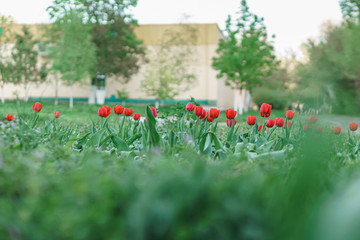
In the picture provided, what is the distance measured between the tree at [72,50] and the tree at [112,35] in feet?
7.68

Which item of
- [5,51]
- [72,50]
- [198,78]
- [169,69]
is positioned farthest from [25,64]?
[198,78]

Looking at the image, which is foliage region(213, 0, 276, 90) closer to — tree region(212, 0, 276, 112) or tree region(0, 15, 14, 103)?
tree region(212, 0, 276, 112)

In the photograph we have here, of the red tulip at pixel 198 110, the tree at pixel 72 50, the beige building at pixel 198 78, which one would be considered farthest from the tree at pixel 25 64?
the red tulip at pixel 198 110

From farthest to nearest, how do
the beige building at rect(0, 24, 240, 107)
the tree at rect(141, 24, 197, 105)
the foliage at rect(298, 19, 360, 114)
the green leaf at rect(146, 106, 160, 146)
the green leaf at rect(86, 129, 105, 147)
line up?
1. the beige building at rect(0, 24, 240, 107)
2. the tree at rect(141, 24, 197, 105)
3. the foliage at rect(298, 19, 360, 114)
4. the green leaf at rect(86, 129, 105, 147)
5. the green leaf at rect(146, 106, 160, 146)

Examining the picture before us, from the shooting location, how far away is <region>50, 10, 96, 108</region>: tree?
19.1 metres

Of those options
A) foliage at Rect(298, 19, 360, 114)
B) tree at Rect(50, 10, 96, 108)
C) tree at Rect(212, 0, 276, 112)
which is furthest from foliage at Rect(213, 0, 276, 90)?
tree at Rect(50, 10, 96, 108)

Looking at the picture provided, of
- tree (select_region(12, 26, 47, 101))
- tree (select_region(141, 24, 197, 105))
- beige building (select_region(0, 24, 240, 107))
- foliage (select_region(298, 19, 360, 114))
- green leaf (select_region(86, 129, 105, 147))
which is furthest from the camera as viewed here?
beige building (select_region(0, 24, 240, 107))

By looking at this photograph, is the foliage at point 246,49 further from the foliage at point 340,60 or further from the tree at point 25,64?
the tree at point 25,64

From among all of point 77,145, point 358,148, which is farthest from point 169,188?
point 358,148

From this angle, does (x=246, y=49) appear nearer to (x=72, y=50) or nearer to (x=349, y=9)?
(x=349, y=9)

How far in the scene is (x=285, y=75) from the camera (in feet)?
101

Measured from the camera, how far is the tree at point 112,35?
72.4 ft

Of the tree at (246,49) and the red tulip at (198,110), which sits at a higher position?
the tree at (246,49)

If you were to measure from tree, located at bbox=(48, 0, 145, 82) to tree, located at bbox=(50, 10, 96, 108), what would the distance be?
2342 mm
